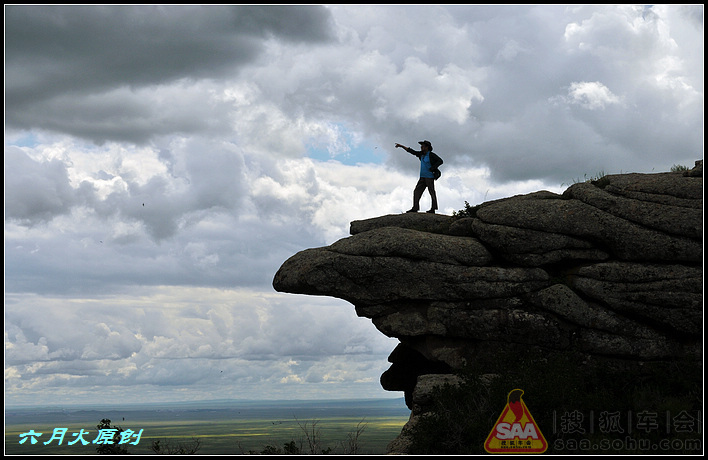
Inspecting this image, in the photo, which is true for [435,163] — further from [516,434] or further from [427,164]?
[516,434]

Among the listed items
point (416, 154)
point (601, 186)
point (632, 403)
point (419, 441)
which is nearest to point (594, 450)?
point (632, 403)

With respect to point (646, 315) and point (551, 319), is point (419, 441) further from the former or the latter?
point (646, 315)

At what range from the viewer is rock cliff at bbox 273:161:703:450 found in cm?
2453

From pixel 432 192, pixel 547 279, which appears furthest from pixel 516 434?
pixel 432 192

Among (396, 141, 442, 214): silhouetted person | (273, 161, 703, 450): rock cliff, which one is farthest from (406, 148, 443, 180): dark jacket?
(273, 161, 703, 450): rock cliff

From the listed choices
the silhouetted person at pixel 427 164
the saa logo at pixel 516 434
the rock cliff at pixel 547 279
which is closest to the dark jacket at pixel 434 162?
the silhouetted person at pixel 427 164

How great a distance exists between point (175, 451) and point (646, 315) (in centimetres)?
1865

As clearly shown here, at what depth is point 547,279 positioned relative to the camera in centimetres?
2564

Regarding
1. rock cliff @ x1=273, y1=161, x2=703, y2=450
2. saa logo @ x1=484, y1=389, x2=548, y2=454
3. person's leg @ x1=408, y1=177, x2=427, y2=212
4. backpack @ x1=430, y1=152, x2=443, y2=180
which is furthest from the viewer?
person's leg @ x1=408, y1=177, x2=427, y2=212

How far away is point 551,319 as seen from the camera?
25.0 metres

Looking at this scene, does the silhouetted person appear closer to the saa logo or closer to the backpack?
the backpack

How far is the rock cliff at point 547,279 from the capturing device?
80.5ft

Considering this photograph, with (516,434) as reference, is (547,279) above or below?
above

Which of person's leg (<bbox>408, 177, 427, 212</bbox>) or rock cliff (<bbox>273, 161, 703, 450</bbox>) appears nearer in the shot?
rock cliff (<bbox>273, 161, 703, 450</bbox>)
